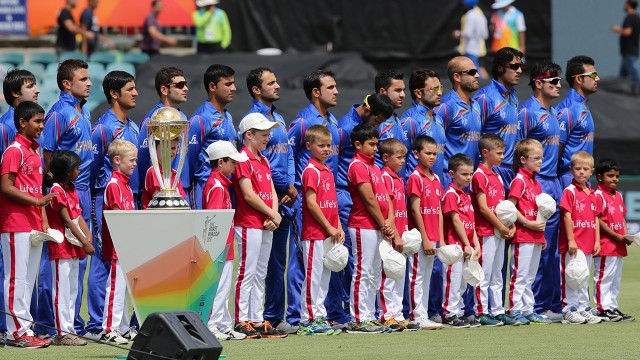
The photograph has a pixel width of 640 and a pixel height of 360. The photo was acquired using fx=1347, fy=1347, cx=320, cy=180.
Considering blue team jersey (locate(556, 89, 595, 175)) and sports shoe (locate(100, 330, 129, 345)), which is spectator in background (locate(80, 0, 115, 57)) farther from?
sports shoe (locate(100, 330, 129, 345))

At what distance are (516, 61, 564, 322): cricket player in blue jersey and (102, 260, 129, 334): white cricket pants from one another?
3.81 m

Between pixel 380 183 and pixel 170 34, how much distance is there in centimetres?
1403

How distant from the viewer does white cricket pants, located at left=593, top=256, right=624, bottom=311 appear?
36.8 ft

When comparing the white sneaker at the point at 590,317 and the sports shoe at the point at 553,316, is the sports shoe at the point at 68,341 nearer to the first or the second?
the sports shoe at the point at 553,316

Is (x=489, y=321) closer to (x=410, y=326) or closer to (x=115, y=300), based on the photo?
(x=410, y=326)

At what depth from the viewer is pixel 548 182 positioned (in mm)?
11578

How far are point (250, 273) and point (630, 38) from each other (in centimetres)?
1300

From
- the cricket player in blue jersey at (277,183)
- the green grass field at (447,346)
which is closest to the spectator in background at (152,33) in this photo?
the cricket player in blue jersey at (277,183)

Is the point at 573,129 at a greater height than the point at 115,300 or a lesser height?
greater

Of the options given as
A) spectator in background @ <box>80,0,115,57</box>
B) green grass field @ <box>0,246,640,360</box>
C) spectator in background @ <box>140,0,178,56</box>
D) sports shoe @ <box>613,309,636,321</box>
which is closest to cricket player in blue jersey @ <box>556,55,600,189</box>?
sports shoe @ <box>613,309,636,321</box>

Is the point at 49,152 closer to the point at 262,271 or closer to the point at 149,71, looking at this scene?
the point at 262,271

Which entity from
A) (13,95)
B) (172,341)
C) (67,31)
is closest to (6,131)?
(13,95)

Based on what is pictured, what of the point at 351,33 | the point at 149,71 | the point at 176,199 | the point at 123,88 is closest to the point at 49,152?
the point at 123,88

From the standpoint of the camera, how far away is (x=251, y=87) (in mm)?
10664
